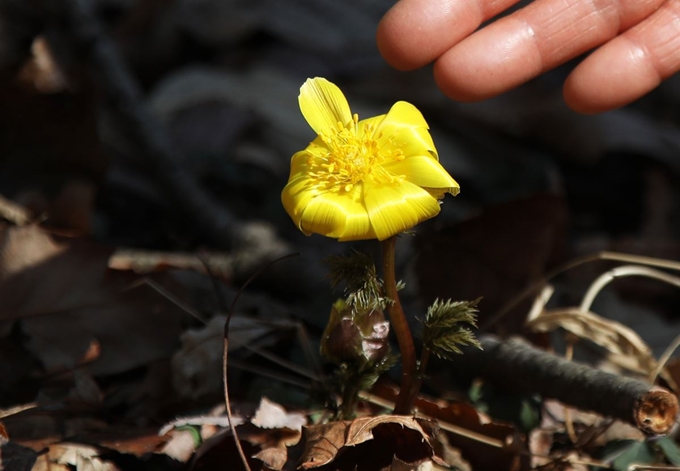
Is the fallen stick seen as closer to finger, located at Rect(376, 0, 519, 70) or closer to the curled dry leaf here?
the curled dry leaf

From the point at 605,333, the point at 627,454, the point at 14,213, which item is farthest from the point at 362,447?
the point at 14,213

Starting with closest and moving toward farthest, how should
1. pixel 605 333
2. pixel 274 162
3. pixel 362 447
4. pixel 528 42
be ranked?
1. pixel 362 447
2. pixel 528 42
3. pixel 605 333
4. pixel 274 162

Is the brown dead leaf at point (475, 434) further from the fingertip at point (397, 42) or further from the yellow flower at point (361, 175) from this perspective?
the fingertip at point (397, 42)

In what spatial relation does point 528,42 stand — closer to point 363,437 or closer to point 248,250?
point 363,437

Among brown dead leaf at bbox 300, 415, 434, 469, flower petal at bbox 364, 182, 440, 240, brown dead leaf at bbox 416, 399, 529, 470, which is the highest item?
flower petal at bbox 364, 182, 440, 240

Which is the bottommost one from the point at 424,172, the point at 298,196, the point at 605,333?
the point at 605,333

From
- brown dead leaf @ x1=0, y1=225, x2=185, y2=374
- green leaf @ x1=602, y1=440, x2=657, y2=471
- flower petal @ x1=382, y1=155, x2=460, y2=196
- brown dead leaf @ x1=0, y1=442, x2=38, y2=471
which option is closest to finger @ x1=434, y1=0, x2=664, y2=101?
flower petal @ x1=382, y1=155, x2=460, y2=196
